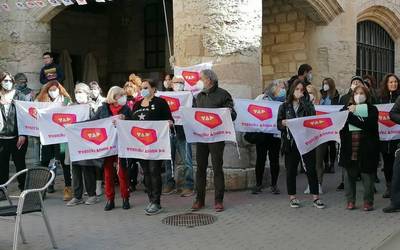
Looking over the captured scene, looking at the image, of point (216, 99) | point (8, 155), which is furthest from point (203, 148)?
point (8, 155)

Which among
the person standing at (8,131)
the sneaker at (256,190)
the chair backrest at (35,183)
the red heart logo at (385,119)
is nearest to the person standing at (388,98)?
the red heart logo at (385,119)

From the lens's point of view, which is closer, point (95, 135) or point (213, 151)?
point (213, 151)

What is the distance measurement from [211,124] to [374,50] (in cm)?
978

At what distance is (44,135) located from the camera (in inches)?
320

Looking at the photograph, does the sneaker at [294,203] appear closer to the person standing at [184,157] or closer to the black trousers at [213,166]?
the black trousers at [213,166]

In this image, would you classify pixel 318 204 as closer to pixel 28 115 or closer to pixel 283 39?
pixel 28 115

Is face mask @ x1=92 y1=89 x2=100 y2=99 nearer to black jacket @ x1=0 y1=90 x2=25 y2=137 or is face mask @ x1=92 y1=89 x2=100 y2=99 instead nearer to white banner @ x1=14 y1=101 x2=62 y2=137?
white banner @ x1=14 y1=101 x2=62 y2=137

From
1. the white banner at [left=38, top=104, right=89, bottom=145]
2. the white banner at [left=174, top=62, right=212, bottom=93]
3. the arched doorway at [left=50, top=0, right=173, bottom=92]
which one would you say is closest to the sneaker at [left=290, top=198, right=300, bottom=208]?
the white banner at [left=174, top=62, right=212, bottom=93]

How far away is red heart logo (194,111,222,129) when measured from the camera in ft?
23.9

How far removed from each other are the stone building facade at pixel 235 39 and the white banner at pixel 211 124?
4.53 ft

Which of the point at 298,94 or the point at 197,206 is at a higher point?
Answer: the point at 298,94

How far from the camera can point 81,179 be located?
26.2 ft

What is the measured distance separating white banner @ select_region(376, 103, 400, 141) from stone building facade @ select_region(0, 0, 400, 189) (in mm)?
2124

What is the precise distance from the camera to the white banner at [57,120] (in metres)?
8.13
